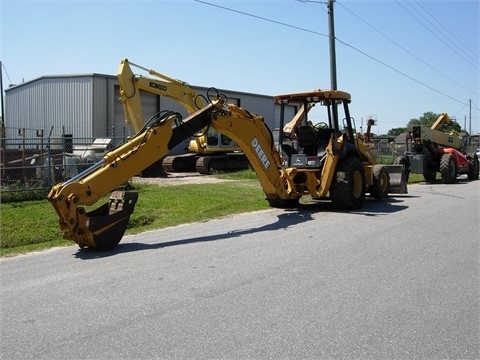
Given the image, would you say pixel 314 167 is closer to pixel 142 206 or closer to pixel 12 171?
pixel 142 206

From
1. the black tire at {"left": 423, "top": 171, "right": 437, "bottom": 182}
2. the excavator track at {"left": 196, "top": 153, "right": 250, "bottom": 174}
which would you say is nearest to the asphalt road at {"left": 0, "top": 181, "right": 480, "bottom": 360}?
the black tire at {"left": 423, "top": 171, "right": 437, "bottom": 182}

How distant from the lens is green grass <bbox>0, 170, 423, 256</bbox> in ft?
31.1

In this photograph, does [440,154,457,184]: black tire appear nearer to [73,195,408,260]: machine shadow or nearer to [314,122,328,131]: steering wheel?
[73,195,408,260]: machine shadow

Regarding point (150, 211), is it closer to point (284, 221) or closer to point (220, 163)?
point (284, 221)

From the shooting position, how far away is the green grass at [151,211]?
31.1 ft

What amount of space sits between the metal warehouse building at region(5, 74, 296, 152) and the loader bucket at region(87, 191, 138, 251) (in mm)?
15877

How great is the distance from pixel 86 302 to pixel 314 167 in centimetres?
790

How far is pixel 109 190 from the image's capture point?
7.86m

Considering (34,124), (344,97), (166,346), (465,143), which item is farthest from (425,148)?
(34,124)

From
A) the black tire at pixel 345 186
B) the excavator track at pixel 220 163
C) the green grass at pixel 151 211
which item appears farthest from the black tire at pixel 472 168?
the black tire at pixel 345 186

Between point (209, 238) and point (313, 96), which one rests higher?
point (313, 96)

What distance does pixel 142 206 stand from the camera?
41.6 feet

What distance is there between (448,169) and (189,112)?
10766 mm

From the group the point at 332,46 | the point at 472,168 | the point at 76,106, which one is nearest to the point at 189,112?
the point at 332,46
